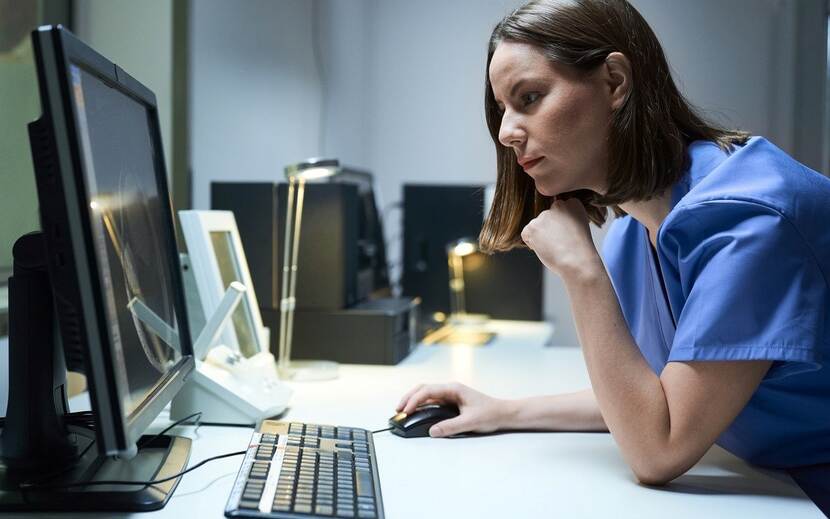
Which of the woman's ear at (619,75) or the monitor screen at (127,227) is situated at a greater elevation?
the woman's ear at (619,75)

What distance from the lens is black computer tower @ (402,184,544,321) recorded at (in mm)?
2869

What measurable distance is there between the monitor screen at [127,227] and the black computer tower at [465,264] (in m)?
1.84

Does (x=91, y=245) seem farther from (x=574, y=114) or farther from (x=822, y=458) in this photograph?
(x=822, y=458)

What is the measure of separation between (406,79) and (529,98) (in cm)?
268

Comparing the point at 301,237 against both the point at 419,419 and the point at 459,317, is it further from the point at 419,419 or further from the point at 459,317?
the point at 459,317

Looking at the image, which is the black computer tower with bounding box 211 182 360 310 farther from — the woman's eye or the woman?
the woman's eye

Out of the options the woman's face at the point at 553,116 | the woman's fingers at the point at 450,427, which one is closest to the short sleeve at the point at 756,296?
the woman's face at the point at 553,116

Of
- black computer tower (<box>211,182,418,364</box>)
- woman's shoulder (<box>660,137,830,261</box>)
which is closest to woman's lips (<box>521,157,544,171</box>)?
woman's shoulder (<box>660,137,830,261</box>)

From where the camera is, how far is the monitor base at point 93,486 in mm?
794

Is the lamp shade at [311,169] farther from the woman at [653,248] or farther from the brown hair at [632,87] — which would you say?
the brown hair at [632,87]

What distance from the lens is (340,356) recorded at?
1903mm

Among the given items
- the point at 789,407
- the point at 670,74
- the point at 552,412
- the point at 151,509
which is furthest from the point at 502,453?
the point at 670,74

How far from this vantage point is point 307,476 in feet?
2.78

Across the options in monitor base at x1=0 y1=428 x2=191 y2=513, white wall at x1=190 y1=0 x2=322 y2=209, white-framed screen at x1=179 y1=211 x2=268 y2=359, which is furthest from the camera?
white wall at x1=190 y1=0 x2=322 y2=209
